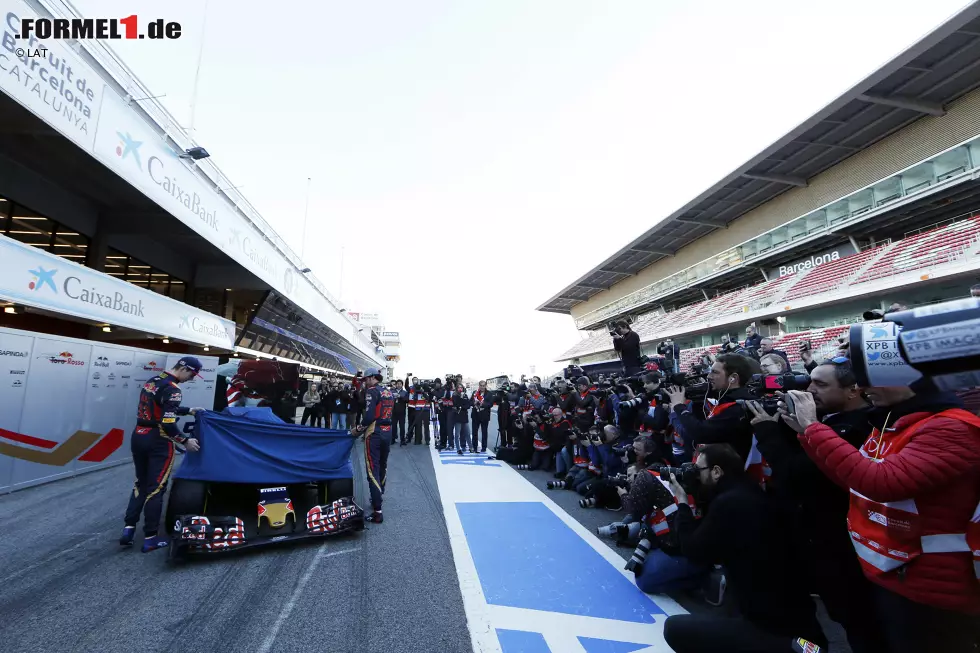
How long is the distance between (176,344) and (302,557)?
41.2 ft

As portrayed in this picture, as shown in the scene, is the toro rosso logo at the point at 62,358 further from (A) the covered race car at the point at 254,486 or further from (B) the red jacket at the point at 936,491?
(B) the red jacket at the point at 936,491

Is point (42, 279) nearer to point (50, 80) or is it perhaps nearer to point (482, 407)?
point (50, 80)

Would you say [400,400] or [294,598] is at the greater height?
[400,400]

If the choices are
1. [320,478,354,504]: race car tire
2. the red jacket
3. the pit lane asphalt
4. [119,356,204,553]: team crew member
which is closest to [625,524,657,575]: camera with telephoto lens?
the pit lane asphalt

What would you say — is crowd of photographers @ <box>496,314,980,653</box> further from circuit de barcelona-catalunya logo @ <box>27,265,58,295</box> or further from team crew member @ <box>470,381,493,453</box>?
circuit de barcelona-catalunya logo @ <box>27,265,58,295</box>

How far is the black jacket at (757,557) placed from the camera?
6.20ft

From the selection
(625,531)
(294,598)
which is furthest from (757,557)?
(294,598)

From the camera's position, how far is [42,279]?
6.37 m

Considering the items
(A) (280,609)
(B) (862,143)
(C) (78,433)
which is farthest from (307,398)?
(B) (862,143)

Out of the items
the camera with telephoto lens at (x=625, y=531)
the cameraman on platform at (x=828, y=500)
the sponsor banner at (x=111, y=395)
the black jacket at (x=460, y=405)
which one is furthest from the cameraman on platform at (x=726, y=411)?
the sponsor banner at (x=111, y=395)

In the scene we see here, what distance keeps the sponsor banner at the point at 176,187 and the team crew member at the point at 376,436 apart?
6.03 m

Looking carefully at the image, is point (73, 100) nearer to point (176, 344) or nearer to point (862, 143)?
point (176, 344)

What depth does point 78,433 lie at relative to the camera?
702 cm

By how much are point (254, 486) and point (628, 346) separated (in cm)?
502
